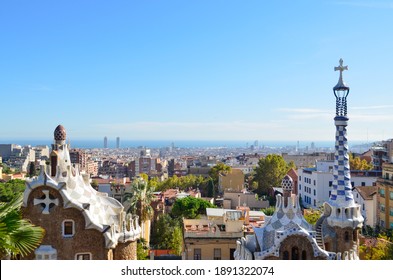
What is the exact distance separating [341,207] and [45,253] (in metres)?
7.72

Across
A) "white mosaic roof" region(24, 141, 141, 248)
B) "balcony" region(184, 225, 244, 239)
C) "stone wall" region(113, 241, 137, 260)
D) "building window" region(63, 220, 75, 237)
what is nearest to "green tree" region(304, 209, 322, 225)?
"balcony" region(184, 225, 244, 239)

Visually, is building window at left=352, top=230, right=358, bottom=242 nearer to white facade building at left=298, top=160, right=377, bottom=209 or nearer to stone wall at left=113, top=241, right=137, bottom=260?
stone wall at left=113, top=241, right=137, bottom=260

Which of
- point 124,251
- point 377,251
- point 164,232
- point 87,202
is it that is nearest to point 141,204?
point 164,232

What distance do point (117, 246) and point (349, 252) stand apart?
6326 millimetres

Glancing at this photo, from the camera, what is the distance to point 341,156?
11.7 meters

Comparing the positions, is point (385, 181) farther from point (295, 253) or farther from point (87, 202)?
point (87, 202)

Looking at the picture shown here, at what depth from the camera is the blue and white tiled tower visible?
11.2 m

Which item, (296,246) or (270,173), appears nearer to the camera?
(296,246)

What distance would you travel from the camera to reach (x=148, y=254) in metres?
19.5

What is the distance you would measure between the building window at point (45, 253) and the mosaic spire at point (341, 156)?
290 inches

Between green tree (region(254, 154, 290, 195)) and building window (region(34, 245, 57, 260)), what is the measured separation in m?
33.0

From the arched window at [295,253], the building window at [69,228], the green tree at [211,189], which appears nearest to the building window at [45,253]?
the building window at [69,228]

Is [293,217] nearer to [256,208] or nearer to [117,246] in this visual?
[117,246]

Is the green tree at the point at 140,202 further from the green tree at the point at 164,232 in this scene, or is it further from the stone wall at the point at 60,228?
the stone wall at the point at 60,228
